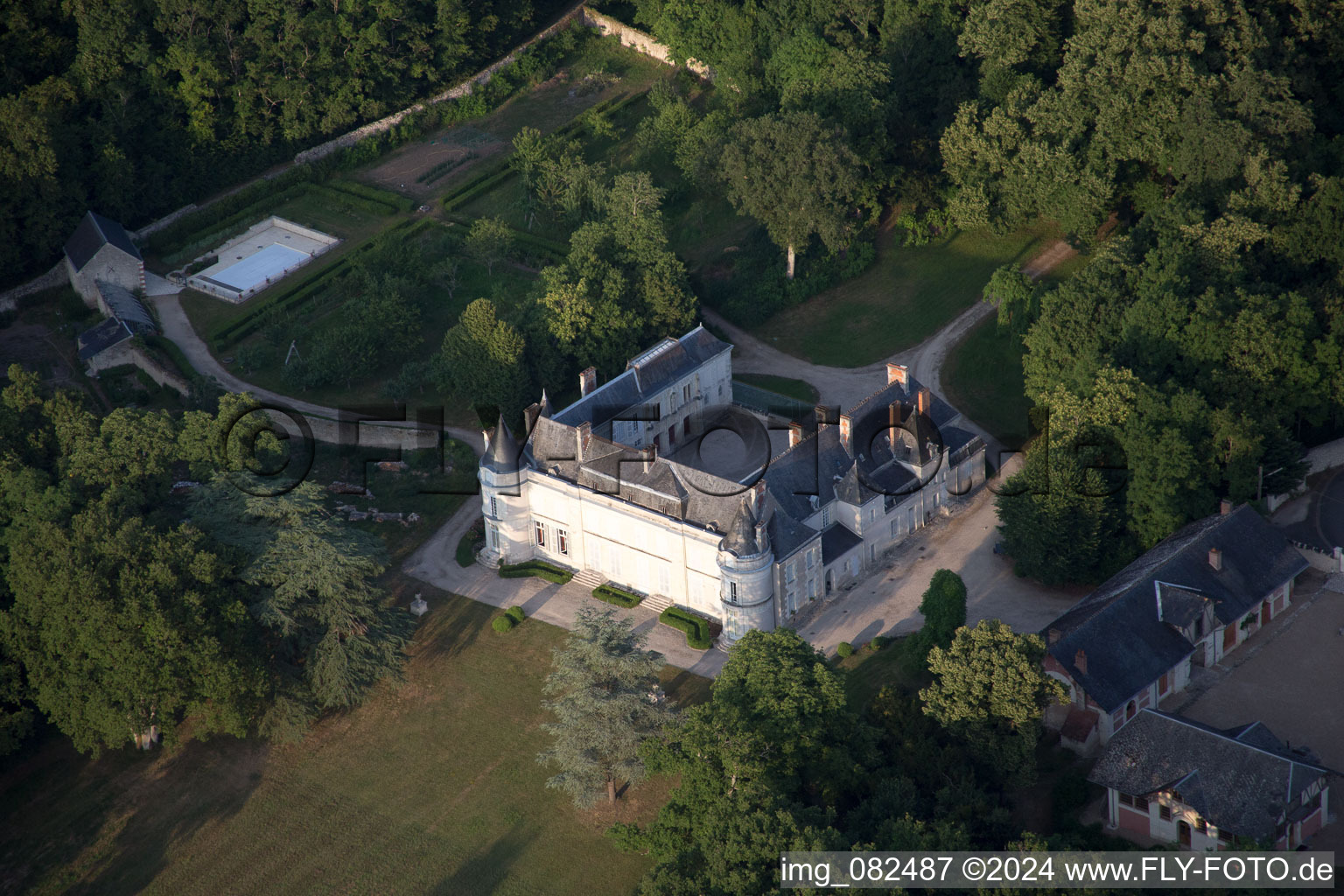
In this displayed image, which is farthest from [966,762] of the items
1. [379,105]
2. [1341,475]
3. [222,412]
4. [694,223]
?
[379,105]

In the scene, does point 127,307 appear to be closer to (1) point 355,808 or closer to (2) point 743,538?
(1) point 355,808

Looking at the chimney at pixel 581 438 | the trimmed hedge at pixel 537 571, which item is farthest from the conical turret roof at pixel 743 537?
the trimmed hedge at pixel 537 571

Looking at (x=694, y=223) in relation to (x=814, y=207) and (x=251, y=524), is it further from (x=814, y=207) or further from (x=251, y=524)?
(x=251, y=524)

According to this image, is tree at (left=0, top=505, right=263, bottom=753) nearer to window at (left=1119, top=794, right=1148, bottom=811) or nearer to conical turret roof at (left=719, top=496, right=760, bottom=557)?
conical turret roof at (left=719, top=496, right=760, bottom=557)

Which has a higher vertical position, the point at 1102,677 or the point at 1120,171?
the point at 1120,171

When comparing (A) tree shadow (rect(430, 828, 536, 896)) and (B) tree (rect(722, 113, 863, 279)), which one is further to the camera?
(B) tree (rect(722, 113, 863, 279))

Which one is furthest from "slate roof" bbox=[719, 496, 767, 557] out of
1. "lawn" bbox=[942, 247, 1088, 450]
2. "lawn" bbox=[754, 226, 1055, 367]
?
"lawn" bbox=[754, 226, 1055, 367]

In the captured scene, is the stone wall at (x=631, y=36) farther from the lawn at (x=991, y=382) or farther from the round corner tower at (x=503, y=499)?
the round corner tower at (x=503, y=499)
